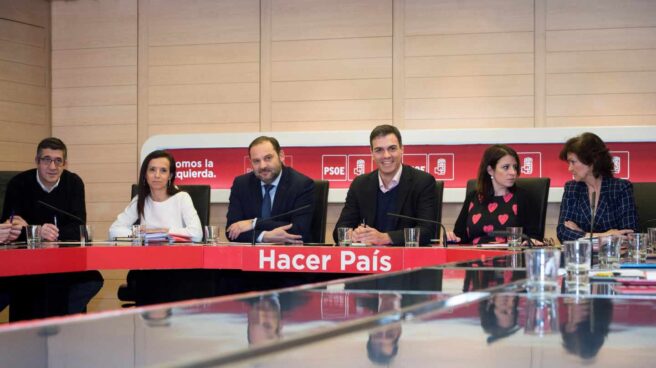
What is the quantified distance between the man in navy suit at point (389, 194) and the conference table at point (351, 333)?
2.78 m

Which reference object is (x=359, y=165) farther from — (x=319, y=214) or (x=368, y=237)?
(x=368, y=237)

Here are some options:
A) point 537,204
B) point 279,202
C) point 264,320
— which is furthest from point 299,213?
point 264,320

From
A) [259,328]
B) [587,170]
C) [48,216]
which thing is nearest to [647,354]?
[259,328]

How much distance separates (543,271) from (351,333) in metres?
0.55

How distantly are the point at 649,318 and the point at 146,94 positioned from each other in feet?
16.4

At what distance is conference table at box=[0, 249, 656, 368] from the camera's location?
29.3 inches

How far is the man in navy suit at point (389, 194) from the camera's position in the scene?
160 inches

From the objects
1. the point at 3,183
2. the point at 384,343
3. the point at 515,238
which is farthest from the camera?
the point at 3,183

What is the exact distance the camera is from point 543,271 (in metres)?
1.36

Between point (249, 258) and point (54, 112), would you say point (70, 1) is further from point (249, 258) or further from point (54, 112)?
point (249, 258)

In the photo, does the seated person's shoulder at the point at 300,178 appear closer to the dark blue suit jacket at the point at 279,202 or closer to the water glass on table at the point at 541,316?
the dark blue suit jacket at the point at 279,202

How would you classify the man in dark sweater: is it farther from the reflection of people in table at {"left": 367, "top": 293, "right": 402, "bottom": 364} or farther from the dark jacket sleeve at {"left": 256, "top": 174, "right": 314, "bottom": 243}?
the reflection of people in table at {"left": 367, "top": 293, "right": 402, "bottom": 364}

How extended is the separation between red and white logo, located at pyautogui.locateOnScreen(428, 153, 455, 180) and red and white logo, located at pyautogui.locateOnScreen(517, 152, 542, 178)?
418 millimetres

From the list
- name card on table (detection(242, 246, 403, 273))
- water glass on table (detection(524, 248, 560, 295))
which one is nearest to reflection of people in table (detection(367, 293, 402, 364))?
water glass on table (detection(524, 248, 560, 295))
